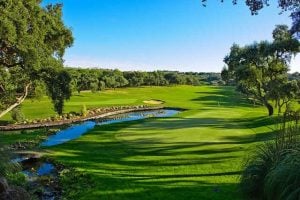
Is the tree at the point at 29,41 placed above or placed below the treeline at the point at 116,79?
above

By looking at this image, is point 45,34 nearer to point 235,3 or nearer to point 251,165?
point 235,3

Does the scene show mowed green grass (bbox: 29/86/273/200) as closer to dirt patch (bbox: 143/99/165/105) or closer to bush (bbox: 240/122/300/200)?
bush (bbox: 240/122/300/200)

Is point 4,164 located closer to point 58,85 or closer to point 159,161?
point 159,161

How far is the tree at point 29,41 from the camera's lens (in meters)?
22.7

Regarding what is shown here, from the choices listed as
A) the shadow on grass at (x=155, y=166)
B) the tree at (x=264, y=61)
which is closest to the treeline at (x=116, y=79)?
Result: the tree at (x=264, y=61)

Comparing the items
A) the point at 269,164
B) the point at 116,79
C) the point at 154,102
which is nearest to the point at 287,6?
the point at 269,164

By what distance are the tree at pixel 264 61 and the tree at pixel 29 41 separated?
2609cm

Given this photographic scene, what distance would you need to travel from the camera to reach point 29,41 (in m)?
23.9

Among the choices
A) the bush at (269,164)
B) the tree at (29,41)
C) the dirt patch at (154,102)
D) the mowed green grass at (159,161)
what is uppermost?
the tree at (29,41)

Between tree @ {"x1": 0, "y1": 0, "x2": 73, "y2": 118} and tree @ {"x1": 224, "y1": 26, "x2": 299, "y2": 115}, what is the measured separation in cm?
2609

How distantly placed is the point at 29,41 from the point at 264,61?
32862mm

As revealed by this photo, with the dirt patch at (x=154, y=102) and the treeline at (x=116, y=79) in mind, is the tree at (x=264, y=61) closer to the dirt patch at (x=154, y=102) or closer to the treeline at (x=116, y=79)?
the dirt patch at (x=154, y=102)

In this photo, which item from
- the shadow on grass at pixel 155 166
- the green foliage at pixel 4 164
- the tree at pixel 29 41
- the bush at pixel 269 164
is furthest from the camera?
the tree at pixel 29 41

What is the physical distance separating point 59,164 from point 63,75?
8114 mm
